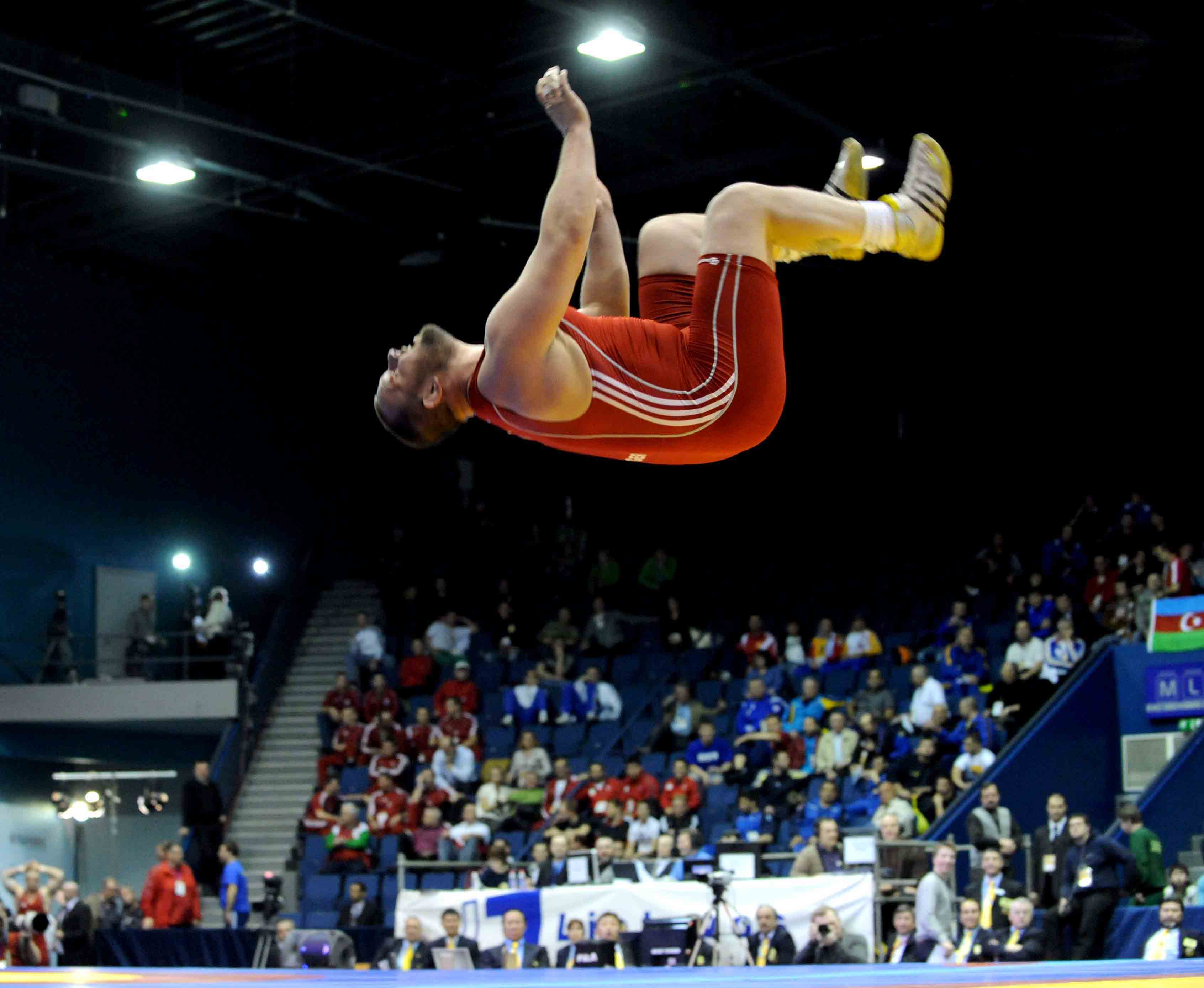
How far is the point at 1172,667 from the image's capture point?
46.2ft

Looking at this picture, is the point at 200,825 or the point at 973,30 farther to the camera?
the point at 200,825

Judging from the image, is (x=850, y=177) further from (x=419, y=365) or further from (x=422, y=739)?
(x=422, y=739)

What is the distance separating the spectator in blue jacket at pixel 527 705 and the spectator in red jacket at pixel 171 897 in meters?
4.13

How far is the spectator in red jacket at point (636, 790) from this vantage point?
14727mm

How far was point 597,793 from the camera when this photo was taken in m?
15.1

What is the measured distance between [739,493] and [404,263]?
252 inches

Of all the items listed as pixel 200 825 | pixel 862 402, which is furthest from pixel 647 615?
pixel 200 825

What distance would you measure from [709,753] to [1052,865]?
15.3 ft

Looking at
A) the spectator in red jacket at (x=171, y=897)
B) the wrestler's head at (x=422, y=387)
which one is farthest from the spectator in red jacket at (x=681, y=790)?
the wrestler's head at (x=422, y=387)

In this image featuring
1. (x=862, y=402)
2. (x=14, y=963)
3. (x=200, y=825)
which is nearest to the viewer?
(x=14, y=963)

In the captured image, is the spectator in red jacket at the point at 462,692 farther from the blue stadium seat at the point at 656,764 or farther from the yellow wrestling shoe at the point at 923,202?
the yellow wrestling shoe at the point at 923,202

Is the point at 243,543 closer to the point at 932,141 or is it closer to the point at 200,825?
the point at 200,825

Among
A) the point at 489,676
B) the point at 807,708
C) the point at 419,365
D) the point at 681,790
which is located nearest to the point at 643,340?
the point at 419,365

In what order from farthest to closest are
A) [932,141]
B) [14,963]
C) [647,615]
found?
[647,615] → [14,963] → [932,141]
